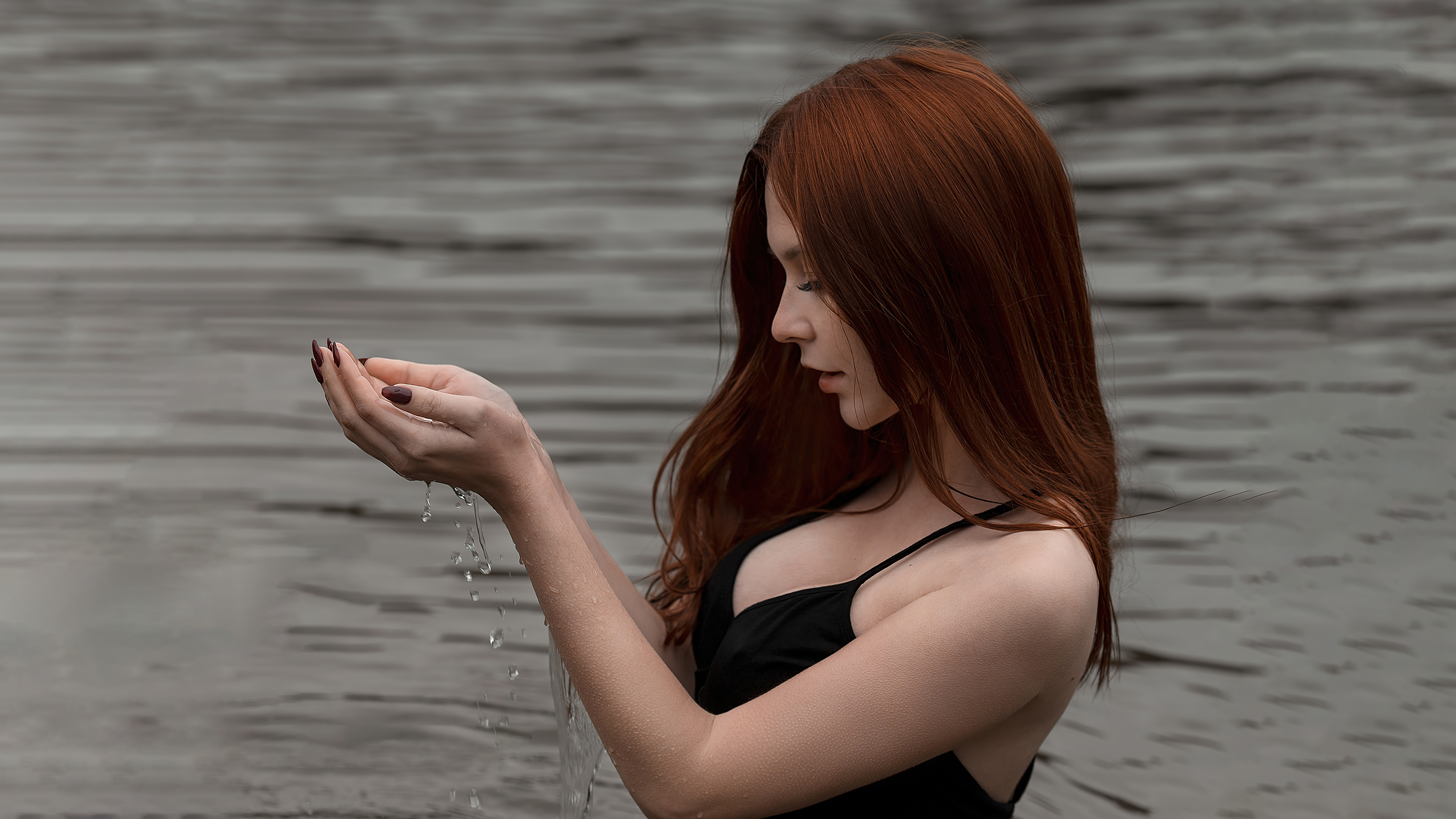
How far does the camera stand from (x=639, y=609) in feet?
4.14

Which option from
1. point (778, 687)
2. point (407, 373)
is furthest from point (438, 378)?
point (778, 687)

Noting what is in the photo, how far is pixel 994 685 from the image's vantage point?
91 centimetres

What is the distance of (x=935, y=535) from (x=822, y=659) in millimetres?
169

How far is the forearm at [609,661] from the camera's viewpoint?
91 centimetres

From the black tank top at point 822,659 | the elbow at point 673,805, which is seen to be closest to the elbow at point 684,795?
the elbow at point 673,805

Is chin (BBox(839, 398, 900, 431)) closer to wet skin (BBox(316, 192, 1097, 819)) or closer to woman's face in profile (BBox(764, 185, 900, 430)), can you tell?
woman's face in profile (BBox(764, 185, 900, 430))

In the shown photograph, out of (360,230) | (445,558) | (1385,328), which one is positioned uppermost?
(360,230)

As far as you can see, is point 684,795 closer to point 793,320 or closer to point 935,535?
point 935,535

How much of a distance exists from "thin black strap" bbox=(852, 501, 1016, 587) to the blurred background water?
3.91ft

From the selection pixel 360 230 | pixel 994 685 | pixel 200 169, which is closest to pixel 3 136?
pixel 200 169

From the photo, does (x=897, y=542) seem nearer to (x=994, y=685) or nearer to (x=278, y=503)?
(x=994, y=685)

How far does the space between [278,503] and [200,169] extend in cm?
81

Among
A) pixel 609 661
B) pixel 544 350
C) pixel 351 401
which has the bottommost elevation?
pixel 544 350

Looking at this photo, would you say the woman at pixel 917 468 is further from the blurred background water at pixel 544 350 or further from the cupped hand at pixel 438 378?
the blurred background water at pixel 544 350
